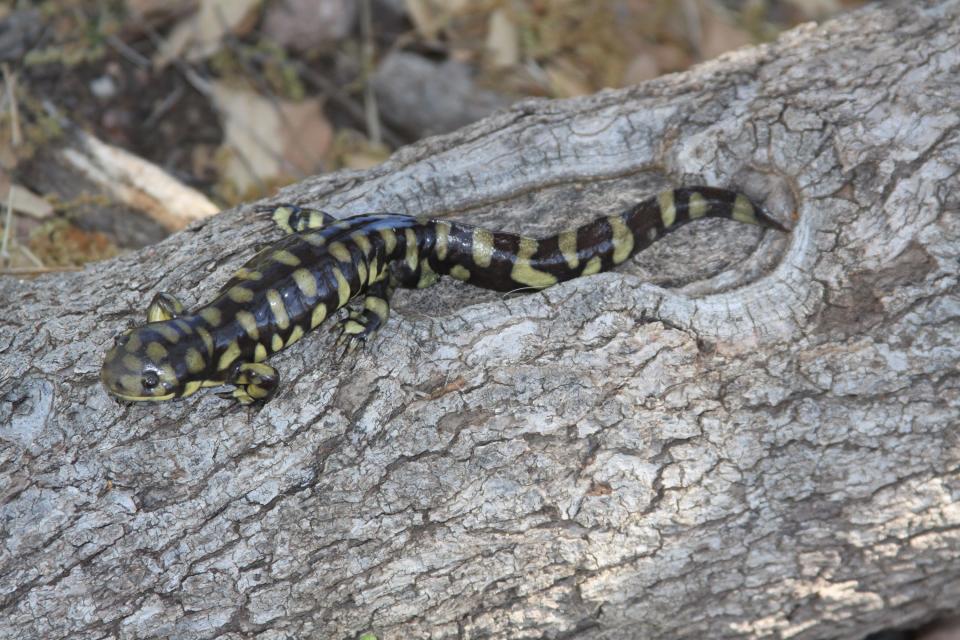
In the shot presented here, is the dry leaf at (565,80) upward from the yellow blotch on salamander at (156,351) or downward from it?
upward

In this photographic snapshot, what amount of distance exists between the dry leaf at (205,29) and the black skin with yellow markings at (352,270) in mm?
2651

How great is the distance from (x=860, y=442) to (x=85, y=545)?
2662 mm

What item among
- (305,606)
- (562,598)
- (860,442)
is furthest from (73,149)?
(860,442)

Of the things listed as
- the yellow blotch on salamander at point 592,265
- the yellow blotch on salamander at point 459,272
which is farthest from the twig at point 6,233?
the yellow blotch on salamander at point 592,265

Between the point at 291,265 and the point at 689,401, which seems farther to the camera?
the point at 291,265

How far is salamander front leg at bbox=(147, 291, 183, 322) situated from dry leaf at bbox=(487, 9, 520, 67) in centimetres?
330

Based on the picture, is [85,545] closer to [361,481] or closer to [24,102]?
[361,481]

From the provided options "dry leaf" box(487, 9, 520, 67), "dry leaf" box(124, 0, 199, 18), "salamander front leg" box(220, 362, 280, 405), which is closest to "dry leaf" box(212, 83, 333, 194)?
"dry leaf" box(124, 0, 199, 18)

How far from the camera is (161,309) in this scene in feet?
10.7

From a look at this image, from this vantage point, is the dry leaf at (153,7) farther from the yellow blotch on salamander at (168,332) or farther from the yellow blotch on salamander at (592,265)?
the yellow blotch on salamander at (592,265)

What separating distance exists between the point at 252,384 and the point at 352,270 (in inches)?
24.2

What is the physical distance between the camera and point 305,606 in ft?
9.89

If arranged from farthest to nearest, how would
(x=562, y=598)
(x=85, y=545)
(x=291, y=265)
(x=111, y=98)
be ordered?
(x=111, y=98) < (x=291, y=265) < (x=562, y=598) < (x=85, y=545)

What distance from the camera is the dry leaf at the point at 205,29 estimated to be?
5629 mm
